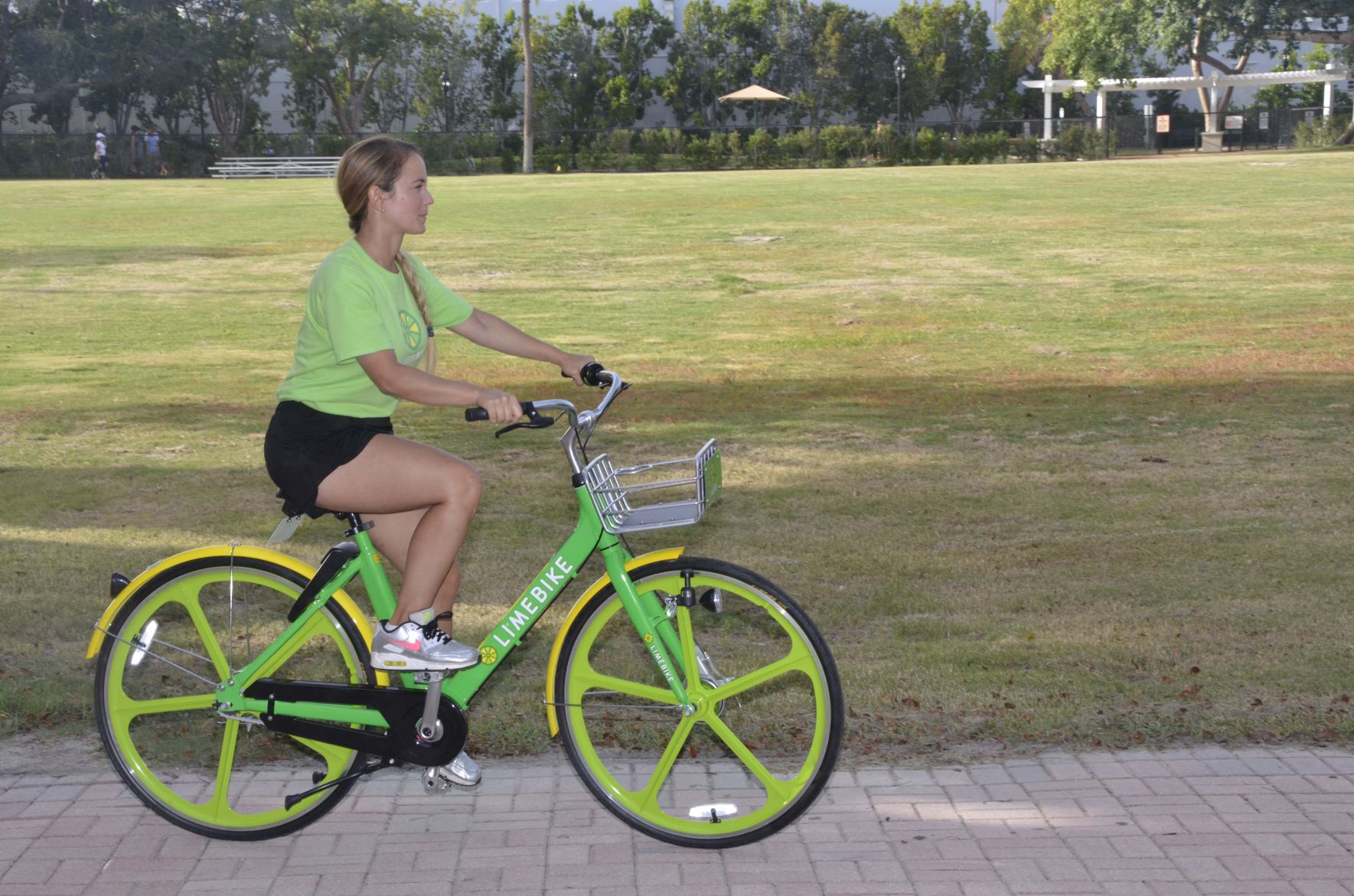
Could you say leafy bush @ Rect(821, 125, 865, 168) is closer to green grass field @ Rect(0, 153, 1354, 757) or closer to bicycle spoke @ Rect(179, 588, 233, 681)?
green grass field @ Rect(0, 153, 1354, 757)

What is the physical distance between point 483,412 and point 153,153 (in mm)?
Answer: 59227

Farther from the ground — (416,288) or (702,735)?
(416,288)

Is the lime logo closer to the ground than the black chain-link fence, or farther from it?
closer to the ground

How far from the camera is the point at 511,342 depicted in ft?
13.9

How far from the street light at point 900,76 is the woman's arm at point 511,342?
64.4 meters

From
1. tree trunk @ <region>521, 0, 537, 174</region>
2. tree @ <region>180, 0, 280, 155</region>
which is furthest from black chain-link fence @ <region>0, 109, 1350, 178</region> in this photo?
tree @ <region>180, 0, 280, 155</region>

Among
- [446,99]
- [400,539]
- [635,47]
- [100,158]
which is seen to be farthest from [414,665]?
[635,47]

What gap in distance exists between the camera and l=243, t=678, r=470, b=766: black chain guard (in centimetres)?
399

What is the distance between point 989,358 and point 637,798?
10583 mm

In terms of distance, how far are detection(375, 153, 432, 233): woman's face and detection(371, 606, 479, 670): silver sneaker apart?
1029mm

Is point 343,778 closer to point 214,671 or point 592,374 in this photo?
point 214,671

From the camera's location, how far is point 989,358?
1402cm

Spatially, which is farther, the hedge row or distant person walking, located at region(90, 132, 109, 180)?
the hedge row

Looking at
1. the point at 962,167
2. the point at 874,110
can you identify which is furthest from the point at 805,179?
the point at 874,110
